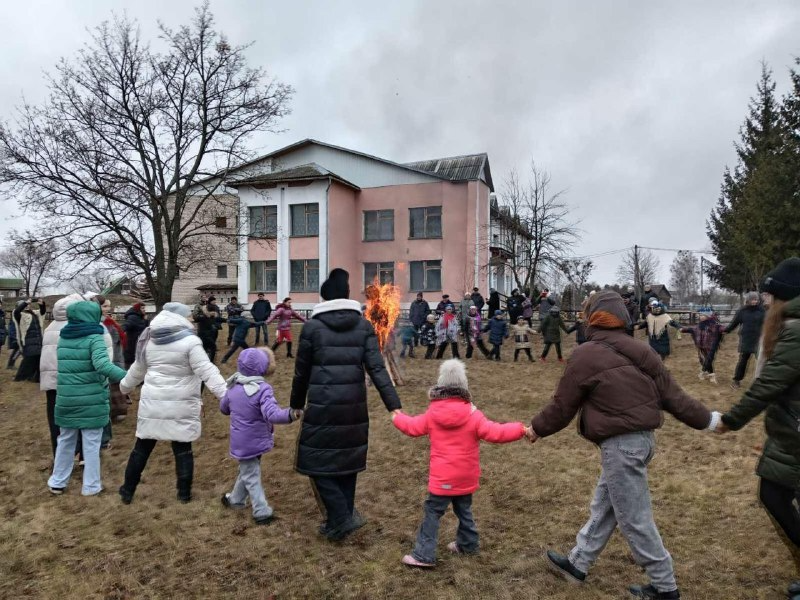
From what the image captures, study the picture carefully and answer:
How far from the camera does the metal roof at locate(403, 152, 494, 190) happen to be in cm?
3059

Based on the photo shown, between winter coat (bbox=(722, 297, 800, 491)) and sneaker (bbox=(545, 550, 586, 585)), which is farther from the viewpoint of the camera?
sneaker (bbox=(545, 550, 586, 585))

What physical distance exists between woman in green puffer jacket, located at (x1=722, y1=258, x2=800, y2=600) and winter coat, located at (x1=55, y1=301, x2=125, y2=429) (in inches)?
219

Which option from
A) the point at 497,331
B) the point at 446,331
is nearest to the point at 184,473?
the point at 446,331

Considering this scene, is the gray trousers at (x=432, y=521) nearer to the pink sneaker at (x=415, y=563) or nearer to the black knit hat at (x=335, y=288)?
the pink sneaker at (x=415, y=563)

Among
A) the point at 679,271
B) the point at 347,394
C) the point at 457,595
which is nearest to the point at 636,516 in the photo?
the point at 457,595

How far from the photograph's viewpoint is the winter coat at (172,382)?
523 cm

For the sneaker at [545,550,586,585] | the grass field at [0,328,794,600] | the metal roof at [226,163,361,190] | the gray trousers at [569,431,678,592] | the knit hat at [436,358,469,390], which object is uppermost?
the metal roof at [226,163,361,190]

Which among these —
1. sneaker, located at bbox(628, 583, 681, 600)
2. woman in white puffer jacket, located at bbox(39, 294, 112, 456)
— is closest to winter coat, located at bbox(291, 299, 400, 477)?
sneaker, located at bbox(628, 583, 681, 600)

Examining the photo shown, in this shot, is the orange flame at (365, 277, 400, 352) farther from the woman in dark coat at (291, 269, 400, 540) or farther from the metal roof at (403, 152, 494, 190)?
the metal roof at (403, 152, 494, 190)

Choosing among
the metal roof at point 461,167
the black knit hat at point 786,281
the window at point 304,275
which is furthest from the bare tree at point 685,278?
the black knit hat at point 786,281

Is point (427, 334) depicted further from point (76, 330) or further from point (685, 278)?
point (685, 278)

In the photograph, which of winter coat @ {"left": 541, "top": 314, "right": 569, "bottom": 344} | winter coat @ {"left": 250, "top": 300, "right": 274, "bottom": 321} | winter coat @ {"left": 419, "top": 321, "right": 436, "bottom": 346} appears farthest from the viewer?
winter coat @ {"left": 250, "top": 300, "right": 274, "bottom": 321}

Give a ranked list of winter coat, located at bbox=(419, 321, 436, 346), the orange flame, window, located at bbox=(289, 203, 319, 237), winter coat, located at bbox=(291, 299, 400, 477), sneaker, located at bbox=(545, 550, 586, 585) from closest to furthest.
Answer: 1. sneaker, located at bbox=(545, 550, 586, 585)
2. winter coat, located at bbox=(291, 299, 400, 477)
3. the orange flame
4. winter coat, located at bbox=(419, 321, 436, 346)
5. window, located at bbox=(289, 203, 319, 237)

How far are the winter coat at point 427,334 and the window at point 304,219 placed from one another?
14.3 meters
